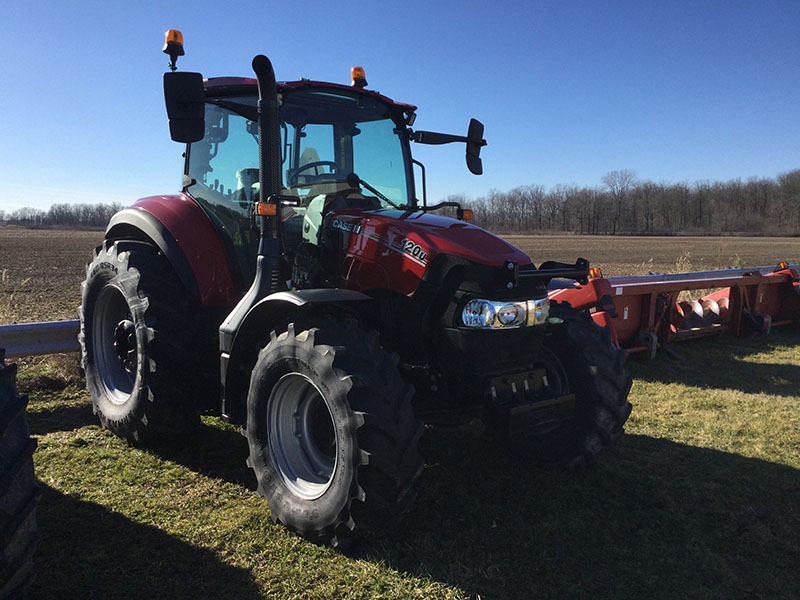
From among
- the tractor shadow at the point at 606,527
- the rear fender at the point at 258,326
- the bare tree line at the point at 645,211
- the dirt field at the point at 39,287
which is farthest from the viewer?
the bare tree line at the point at 645,211

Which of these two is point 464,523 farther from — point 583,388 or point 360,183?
point 360,183

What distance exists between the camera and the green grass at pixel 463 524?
8.20 feet

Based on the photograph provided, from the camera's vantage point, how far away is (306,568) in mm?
2592

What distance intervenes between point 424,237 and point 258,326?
103 cm

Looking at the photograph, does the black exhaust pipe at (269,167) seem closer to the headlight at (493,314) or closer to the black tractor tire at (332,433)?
the black tractor tire at (332,433)

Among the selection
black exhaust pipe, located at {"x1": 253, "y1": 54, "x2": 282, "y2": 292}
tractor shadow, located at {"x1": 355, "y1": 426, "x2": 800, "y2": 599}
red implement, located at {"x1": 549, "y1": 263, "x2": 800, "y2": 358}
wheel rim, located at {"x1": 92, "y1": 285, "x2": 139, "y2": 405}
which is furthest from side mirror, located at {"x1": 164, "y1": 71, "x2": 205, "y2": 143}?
red implement, located at {"x1": 549, "y1": 263, "x2": 800, "y2": 358}

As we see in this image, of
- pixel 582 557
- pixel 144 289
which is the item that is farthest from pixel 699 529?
pixel 144 289

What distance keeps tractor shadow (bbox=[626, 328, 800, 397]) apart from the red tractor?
294 cm

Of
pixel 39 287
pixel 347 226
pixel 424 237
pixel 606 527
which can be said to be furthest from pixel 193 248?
pixel 39 287

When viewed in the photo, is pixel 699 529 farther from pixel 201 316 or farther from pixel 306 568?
pixel 201 316

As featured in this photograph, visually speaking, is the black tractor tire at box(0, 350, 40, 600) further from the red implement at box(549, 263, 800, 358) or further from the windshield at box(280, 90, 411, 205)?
the red implement at box(549, 263, 800, 358)

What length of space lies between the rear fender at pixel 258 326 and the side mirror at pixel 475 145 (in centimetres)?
149

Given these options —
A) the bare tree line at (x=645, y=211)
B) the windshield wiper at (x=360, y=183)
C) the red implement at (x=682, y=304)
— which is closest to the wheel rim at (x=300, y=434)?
the windshield wiper at (x=360, y=183)

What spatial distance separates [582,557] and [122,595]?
6.56 ft
